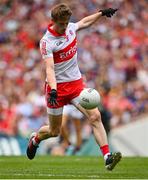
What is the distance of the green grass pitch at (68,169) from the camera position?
9.96m

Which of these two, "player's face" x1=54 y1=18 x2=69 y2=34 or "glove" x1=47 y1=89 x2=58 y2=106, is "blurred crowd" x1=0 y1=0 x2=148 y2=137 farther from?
"glove" x1=47 y1=89 x2=58 y2=106

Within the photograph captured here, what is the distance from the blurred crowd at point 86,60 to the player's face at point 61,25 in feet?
26.2

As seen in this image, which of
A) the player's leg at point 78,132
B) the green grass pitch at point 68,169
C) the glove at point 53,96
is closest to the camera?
the green grass pitch at point 68,169

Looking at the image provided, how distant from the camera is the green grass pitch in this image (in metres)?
9.96

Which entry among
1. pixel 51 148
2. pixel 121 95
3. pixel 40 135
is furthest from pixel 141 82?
pixel 40 135

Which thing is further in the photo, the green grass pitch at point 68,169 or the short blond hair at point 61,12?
the short blond hair at point 61,12

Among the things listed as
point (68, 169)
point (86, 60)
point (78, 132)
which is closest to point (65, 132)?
point (78, 132)

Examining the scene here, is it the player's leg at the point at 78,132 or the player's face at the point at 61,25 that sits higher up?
the player's face at the point at 61,25

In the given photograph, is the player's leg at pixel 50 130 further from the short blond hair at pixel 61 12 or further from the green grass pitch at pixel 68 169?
the short blond hair at pixel 61 12

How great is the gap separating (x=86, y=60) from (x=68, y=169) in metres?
10.8

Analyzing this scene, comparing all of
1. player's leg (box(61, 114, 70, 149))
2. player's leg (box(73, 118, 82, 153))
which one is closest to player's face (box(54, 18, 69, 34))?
player's leg (box(61, 114, 70, 149))

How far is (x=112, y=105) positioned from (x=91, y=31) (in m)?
4.05

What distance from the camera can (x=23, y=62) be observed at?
2214cm

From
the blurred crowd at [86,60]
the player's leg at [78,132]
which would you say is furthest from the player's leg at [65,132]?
the blurred crowd at [86,60]
